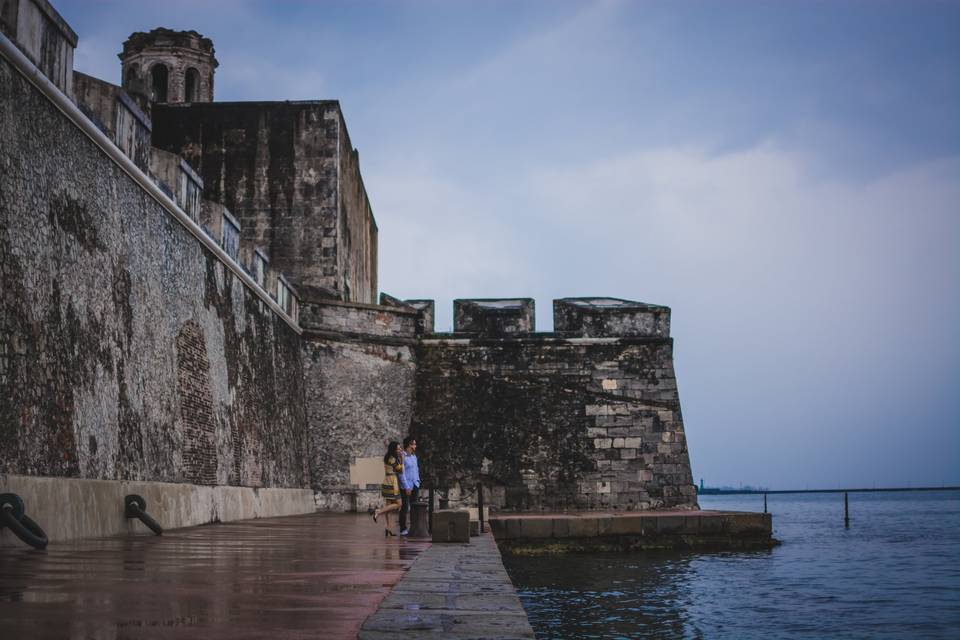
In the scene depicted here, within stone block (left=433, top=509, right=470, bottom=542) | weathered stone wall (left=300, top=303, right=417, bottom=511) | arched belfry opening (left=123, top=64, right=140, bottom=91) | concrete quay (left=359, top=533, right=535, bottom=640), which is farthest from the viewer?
arched belfry opening (left=123, top=64, right=140, bottom=91)

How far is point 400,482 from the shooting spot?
10.0 metres

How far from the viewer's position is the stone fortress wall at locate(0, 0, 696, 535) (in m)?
10.5

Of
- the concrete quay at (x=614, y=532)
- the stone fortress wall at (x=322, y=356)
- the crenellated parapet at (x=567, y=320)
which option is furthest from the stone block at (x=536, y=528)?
the crenellated parapet at (x=567, y=320)

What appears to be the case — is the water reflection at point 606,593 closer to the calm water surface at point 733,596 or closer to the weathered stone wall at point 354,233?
the calm water surface at point 733,596

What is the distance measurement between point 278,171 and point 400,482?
32.4 feet

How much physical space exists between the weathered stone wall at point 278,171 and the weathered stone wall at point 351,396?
0.89 m

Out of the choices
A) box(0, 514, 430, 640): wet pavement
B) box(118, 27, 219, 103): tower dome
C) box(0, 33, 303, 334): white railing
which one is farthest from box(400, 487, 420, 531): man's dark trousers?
box(118, 27, 219, 103): tower dome

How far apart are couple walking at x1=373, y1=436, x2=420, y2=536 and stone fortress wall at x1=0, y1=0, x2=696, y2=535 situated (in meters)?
2.19

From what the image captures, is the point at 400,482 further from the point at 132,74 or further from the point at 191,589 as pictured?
the point at 132,74

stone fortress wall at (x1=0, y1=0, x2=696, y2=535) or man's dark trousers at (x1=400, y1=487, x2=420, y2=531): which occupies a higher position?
stone fortress wall at (x1=0, y1=0, x2=696, y2=535)

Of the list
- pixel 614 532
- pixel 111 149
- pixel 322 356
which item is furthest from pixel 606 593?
pixel 322 356

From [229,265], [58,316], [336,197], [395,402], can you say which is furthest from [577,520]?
[58,316]

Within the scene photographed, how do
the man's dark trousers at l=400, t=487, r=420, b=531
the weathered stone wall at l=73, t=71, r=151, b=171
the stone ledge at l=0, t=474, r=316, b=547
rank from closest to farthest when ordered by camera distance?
the stone ledge at l=0, t=474, r=316, b=547
the weathered stone wall at l=73, t=71, r=151, b=171
the man's dark trousers at l=400, t=487, r=420, b=531

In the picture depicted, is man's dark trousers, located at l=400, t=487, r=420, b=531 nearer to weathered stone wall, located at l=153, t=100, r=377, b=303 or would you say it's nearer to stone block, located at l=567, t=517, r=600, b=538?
stone block, located at l=567, t=517, r=600, b=538
